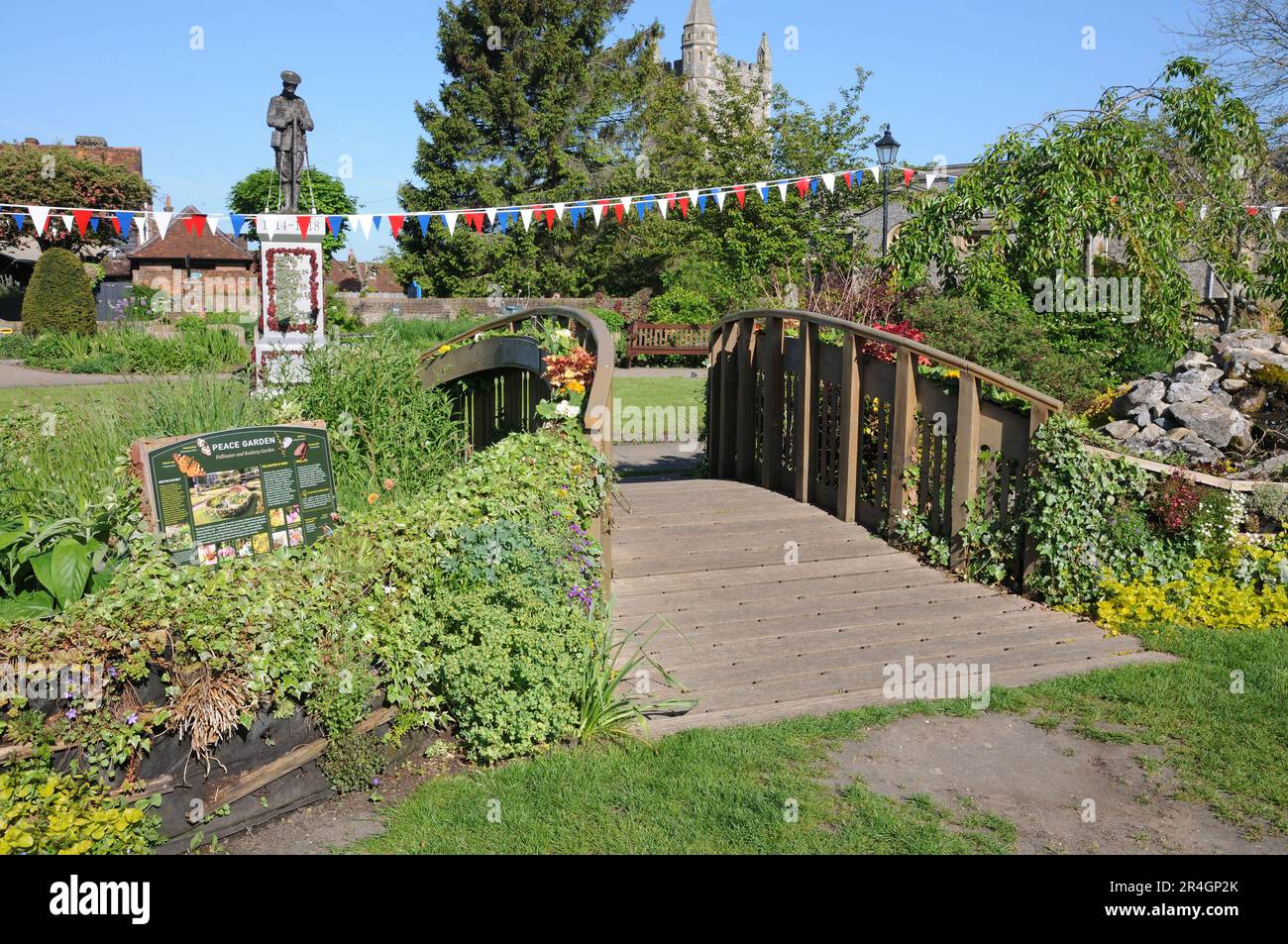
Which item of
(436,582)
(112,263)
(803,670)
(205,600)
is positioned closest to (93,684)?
(205,600)

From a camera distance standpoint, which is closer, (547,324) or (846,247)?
(547,324)

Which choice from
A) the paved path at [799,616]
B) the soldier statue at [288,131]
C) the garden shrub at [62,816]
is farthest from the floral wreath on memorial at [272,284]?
the garden shrub at [62,816]

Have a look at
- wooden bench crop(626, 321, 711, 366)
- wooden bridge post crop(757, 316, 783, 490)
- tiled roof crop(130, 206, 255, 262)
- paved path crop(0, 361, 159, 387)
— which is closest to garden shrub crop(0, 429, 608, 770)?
wooden bridge post crop(757, 316, 783, 490)

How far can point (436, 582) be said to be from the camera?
5113 mm

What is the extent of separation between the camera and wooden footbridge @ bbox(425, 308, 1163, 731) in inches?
237

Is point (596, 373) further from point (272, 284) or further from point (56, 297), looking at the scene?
point (56, 297)

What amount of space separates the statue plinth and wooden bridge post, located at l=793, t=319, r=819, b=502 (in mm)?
5412

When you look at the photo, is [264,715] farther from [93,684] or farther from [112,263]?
[112,263]

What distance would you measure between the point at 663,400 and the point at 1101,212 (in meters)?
9.51

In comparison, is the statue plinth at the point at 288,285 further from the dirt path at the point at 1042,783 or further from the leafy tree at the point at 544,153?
the leafy tree at the point at 544,153

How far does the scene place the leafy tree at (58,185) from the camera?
36344 millimetres

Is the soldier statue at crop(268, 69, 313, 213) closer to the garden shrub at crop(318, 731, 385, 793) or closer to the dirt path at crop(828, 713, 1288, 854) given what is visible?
the garden shrub at crop(318, 731, 385, 793)

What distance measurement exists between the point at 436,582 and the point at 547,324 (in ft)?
10.6
